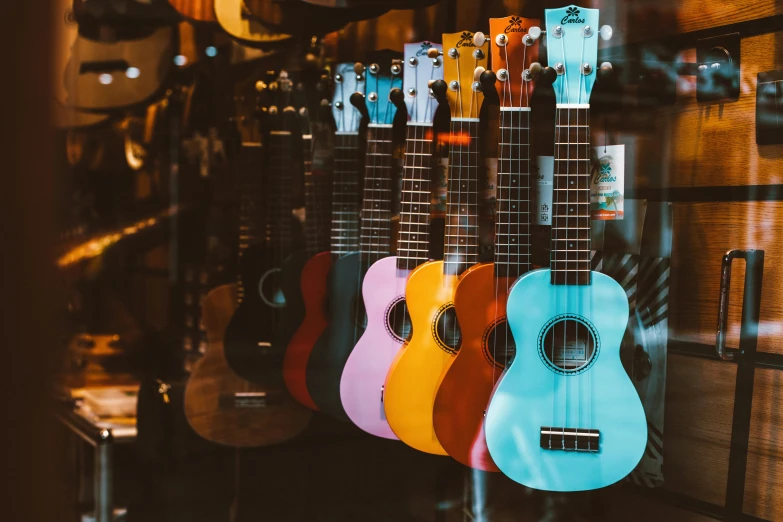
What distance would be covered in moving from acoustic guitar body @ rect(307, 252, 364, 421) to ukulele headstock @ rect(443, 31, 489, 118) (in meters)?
0.40

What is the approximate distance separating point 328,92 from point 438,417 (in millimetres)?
779

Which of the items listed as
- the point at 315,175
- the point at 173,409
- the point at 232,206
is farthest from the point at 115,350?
the point at 315,175

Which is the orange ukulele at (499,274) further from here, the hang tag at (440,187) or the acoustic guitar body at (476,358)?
the hang tag at (440,187)

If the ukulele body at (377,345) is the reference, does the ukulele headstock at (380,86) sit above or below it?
above

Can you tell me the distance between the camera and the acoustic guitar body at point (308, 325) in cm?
154

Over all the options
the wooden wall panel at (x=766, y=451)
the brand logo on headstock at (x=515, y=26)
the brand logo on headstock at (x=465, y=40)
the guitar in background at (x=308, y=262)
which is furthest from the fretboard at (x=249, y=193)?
the wooden wall panel at (x=766, y=451)

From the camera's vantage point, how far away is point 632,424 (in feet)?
4.20

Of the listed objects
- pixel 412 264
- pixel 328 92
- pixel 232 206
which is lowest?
pixel 412 264

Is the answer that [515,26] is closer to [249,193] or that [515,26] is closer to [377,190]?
[377,190]

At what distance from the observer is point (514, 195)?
1.33 meters

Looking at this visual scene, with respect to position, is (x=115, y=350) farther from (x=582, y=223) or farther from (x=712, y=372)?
(x=712, y=372)

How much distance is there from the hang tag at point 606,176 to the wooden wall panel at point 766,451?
0.45 m

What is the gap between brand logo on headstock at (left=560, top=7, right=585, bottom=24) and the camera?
129 cm

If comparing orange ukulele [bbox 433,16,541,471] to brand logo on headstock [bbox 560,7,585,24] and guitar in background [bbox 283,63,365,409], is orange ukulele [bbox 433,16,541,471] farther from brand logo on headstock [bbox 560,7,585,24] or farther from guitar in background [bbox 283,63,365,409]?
guitar in background [bbox 283,63,365,409]
